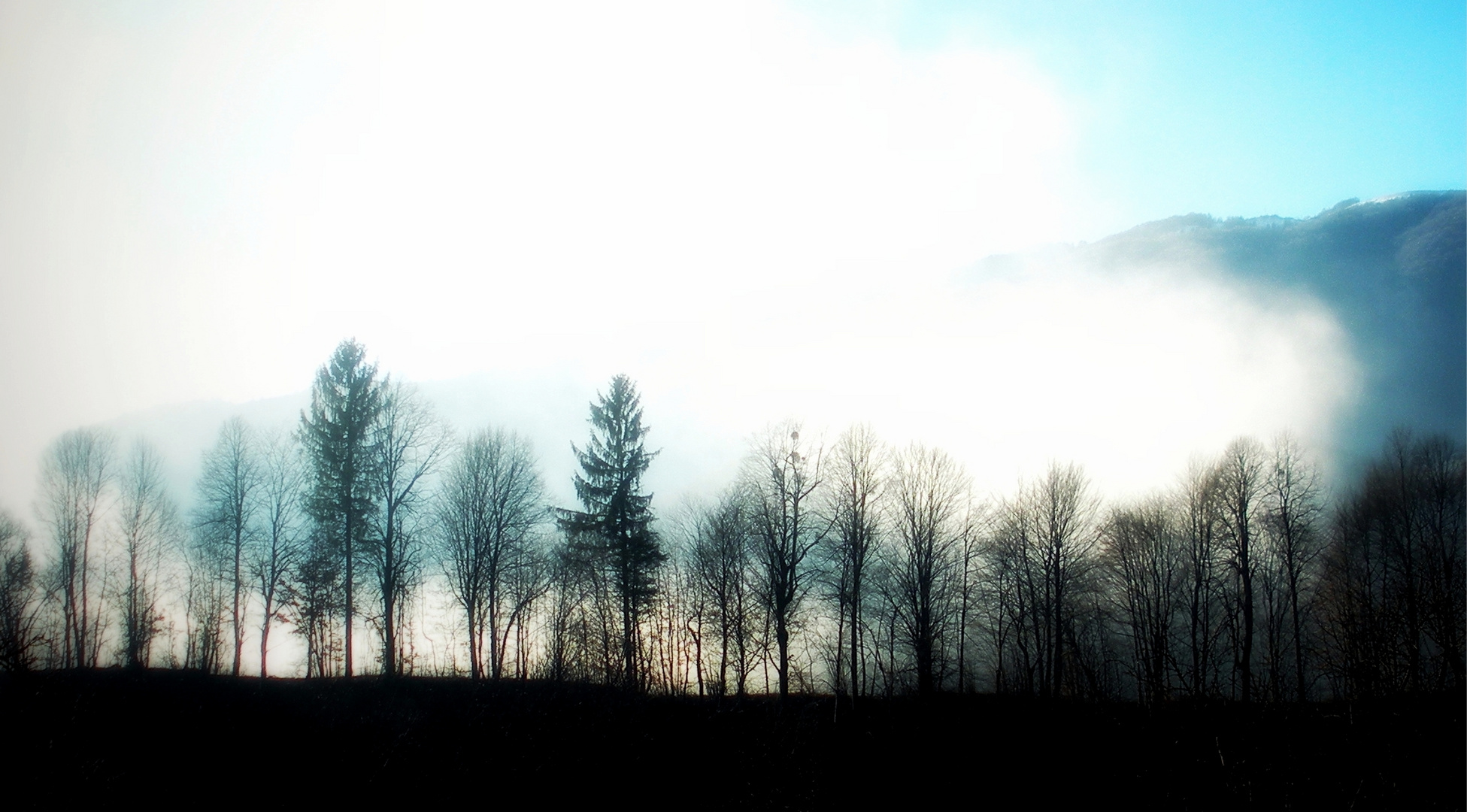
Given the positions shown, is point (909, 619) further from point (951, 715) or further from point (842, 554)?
point (951, 715)

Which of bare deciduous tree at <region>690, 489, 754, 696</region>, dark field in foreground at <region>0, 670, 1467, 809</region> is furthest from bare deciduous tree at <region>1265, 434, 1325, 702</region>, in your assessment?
bare deciduous tree at <region>690, 489, 754, 696</region>

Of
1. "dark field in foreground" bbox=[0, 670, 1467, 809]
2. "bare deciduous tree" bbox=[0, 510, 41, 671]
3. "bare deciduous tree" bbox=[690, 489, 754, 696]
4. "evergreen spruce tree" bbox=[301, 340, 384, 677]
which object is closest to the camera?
"bare deciduous tree" bbox=[0, 510, 41, 671]

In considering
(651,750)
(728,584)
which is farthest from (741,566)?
(651,750)

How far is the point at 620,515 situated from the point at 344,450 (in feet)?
40.5

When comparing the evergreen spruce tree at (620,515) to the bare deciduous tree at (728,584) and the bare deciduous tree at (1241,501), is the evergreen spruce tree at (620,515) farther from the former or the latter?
the bare deciduous tree at (1241,501)

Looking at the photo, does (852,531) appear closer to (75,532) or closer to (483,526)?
(483,526)

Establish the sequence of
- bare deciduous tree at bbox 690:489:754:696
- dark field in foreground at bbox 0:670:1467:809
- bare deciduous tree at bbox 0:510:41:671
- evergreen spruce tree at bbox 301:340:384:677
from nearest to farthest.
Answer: bare deciduous tree at bbox 0:510:41:671 < dark field in foreground at bbox 0:670:1467:809 < evergreen spruce tree at bbox 301:340:384:677 < bare deciduous tree at bbox 690:489:754:696

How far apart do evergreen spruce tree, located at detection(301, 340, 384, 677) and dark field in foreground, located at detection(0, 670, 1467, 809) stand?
6522 millimetres

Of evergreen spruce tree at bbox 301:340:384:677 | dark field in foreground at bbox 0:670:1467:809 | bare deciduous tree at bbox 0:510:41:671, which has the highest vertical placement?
evergreen spruce tree at bbox 301:340:384:677

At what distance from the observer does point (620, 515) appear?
110 ft

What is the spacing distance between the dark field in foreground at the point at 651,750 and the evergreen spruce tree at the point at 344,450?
652 cm

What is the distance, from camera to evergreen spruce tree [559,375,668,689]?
32.8 m

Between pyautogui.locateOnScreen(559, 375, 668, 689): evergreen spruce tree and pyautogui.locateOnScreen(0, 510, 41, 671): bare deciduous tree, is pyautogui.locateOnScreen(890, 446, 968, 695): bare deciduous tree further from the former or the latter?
pyautogui.locateOnScreen(0, 510, 41, 671): bare deciduous tree

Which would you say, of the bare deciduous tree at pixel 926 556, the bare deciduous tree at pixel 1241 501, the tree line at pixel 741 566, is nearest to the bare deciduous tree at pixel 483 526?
the tree line at pixel 741 566
